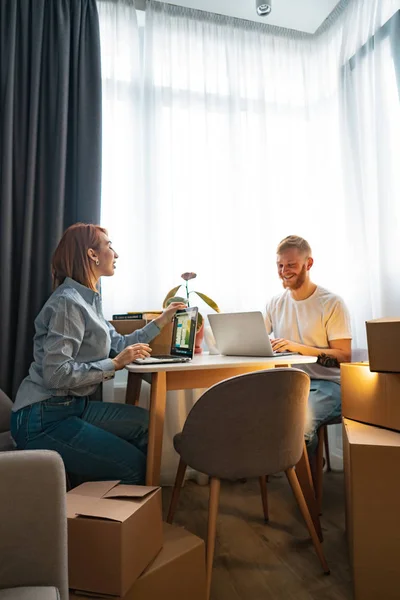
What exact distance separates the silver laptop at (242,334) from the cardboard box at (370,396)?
0.30 metres

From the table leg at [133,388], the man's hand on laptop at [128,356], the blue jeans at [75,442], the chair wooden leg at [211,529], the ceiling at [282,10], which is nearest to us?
the chair wooden leg at [211,529]

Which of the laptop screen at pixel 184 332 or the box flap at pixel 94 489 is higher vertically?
the laptop screen at pixel 184 332

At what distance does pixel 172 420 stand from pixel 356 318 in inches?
47.8

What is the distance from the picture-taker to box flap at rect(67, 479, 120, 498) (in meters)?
1.20

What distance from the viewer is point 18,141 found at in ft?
7.48

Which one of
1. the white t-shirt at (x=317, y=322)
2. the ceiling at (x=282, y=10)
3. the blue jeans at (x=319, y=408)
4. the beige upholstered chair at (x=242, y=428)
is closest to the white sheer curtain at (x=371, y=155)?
the ceiling at (x=282, y=10)

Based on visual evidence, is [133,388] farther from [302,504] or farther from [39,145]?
[39,145]

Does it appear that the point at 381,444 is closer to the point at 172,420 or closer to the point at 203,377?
the point at 203,377

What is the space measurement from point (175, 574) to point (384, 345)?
2.97 ft

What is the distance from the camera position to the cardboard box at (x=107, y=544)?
103 centimetres

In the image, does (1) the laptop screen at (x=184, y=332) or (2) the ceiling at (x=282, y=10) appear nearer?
(1) the laptop screen at (x=184, y=332)

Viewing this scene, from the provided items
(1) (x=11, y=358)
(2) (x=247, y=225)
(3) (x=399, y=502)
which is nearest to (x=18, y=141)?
(1) (x=11, y=358)

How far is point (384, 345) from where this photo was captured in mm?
1357

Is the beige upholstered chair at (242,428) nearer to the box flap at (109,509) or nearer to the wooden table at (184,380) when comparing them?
the wooden table at (184,380)
